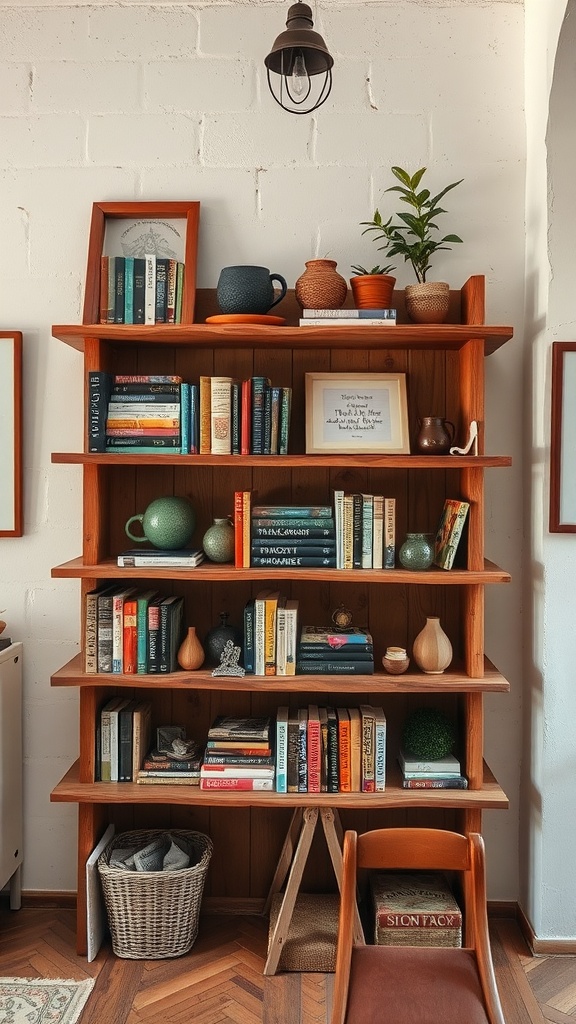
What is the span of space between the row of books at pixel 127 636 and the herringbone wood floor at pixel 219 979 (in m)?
0.80

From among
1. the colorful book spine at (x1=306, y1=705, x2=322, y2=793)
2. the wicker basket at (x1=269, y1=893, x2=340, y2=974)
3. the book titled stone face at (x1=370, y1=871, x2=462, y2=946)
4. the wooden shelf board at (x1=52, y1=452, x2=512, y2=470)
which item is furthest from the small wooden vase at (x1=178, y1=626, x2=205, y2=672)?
the book titled stone face at (x1=370, y1=871, x2=462, y2=946)

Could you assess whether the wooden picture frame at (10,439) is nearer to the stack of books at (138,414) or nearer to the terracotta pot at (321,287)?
the stack of books at (138,414)

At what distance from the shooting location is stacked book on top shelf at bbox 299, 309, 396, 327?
2.38 metres

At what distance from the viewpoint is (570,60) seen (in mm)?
2340

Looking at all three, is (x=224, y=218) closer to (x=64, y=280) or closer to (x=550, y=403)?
(x=64, y=280)

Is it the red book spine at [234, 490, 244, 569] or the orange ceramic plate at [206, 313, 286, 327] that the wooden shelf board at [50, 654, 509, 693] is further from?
the orange ceramic plate at [206, 313, 286, 327]

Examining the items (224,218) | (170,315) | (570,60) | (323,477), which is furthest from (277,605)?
(570,60)

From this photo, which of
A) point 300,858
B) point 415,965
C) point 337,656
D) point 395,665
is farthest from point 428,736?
point 415,965

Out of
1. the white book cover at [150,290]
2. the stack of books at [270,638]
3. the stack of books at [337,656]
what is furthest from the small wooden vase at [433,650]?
the white book cover at [150,290]

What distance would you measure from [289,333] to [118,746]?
4.12 ft

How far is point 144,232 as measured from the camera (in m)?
2.65

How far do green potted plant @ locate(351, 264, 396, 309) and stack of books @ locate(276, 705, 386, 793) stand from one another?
3.80 feet

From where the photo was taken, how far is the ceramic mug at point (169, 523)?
8.16 ft

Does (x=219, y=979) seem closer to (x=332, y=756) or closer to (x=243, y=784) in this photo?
(x=243, y=784)
